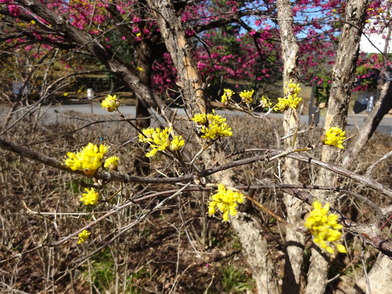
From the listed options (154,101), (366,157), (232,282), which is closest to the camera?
(154,101)

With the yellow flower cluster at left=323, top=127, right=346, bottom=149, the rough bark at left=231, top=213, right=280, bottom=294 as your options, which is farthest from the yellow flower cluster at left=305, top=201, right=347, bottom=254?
the rough bark at left=231, top=213, right=280, bottom=294

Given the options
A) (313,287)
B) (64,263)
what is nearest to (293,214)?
(313,287)

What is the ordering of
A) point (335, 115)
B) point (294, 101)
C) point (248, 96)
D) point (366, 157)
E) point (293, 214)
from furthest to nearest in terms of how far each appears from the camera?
point (366, 157) < point (293, 214) < point (335, 115) < point (248, 96) < point (294, 101)

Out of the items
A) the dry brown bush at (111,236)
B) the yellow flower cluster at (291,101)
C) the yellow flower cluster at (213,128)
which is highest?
the yellow flower cluster at (291,101)

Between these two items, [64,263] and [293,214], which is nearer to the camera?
[293,214]

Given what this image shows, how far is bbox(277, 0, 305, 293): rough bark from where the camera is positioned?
2158mm

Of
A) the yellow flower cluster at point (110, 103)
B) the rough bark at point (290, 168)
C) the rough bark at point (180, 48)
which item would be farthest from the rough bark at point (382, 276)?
the yellow flower cluster at point (110, 103)

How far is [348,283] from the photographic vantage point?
3279 mm

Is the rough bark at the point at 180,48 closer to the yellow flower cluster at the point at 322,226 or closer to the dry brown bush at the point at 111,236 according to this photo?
the dry brown bush at the point at 111,236

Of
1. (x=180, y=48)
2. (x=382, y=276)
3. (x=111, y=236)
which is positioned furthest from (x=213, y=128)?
(x=111, y=236)

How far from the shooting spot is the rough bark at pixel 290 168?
7.08 ft

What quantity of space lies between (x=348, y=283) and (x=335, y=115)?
2444 millimetres

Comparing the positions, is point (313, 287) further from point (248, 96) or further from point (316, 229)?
point (316, 229)

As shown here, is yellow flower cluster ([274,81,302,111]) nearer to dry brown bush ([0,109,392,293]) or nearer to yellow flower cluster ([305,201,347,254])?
yellow flower cluster ([305,201,347,254])
